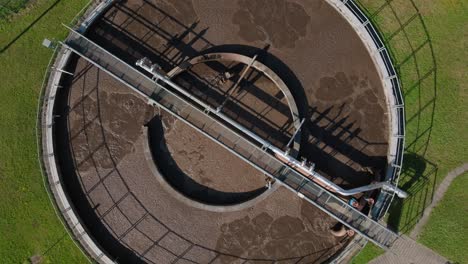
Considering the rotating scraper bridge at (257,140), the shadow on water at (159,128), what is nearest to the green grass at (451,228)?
the shadow on water at (159,128)

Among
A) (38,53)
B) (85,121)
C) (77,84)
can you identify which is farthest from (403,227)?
(38,53)

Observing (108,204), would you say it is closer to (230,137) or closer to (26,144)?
(26,144)

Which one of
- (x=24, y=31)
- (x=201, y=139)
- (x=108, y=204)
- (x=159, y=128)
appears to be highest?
(x=201, y=139)

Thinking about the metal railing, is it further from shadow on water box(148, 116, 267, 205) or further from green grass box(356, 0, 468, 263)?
shadow on water box(148, 116, 267, 205)

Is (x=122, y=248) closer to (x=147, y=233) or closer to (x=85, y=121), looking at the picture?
(x=147, y=233)

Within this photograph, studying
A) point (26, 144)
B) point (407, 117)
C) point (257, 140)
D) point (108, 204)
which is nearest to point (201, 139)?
point (257, 140)

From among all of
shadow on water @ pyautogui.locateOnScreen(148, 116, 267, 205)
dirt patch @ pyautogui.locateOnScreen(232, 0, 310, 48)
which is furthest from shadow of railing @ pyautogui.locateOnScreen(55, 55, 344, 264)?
dirt patch @ pyautogui.locateOnScreen(232, 0, 310, 48)

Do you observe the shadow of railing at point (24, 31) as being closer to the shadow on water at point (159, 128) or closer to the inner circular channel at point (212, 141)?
the shadow on water at point (159, 128)
